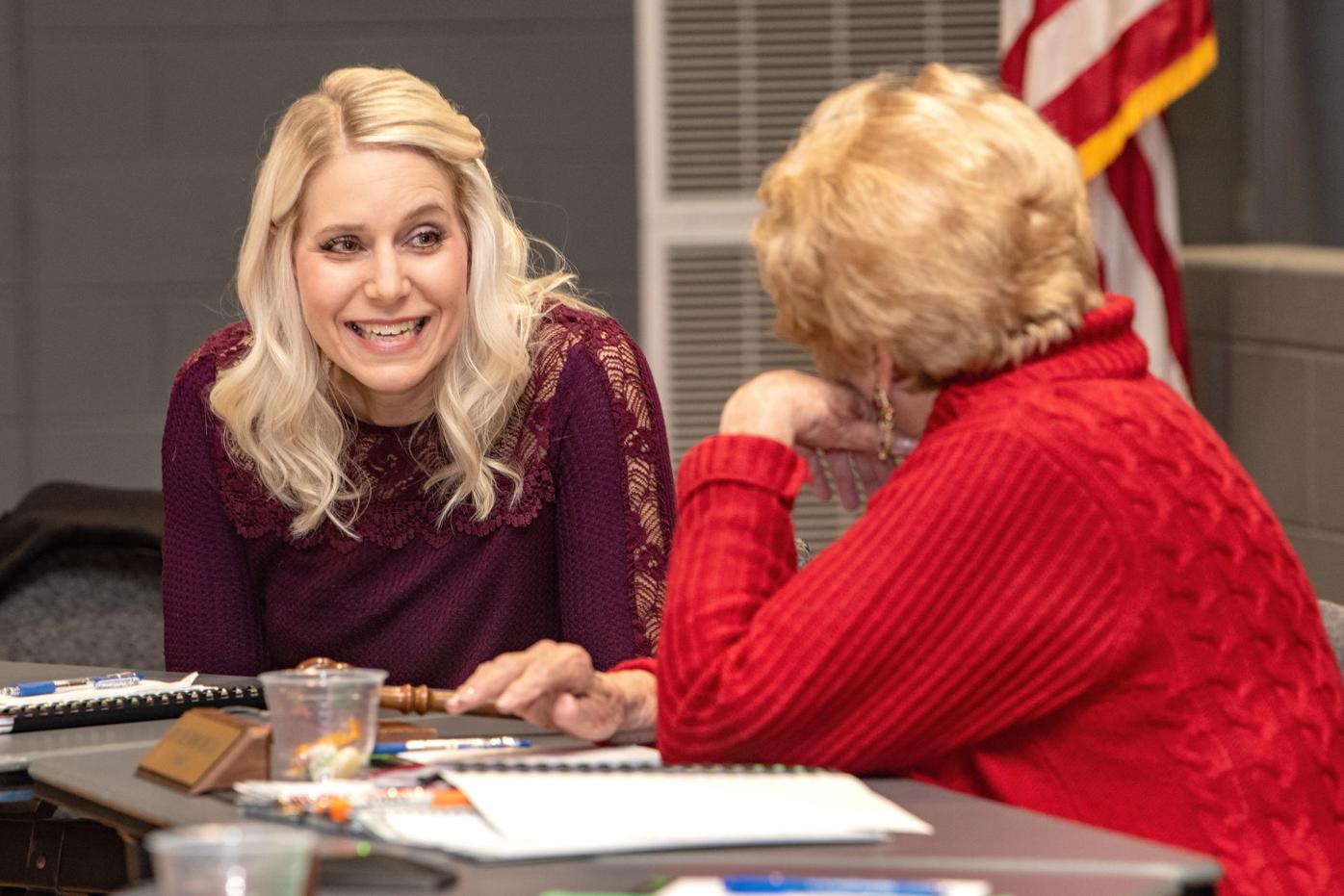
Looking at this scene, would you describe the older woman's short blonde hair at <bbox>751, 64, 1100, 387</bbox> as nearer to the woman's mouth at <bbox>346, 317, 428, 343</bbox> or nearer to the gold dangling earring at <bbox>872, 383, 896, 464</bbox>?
the gold dangling earring at <bbox>872, 383, 896, 464</bbox>

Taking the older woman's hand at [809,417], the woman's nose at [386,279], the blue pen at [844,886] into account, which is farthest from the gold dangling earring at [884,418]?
the woman's nose at [386,279]

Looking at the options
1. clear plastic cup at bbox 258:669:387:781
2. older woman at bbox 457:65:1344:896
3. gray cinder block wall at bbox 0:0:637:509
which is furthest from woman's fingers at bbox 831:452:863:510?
gray cinder block wall at bbox 0:0:637:509

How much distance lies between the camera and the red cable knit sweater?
1.43 metres

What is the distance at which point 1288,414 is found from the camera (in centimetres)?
386

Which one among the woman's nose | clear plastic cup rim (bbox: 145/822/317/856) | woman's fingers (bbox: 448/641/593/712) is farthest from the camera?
the woman's nose

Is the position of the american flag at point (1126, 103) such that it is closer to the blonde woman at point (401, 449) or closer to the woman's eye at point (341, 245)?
the blonde woman at point (401, 449)

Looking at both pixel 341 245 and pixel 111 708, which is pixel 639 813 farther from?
pixel 341 245

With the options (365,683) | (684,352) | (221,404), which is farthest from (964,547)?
(684,352)

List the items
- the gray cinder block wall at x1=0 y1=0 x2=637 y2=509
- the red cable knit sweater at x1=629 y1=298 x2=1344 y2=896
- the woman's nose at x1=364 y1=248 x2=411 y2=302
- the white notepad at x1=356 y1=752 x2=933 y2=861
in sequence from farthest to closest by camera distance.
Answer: the gray cinder block wall at x1=0 y1=0 x2=637 y2=509 → the woman's nose at x1=364 y1=248 x2=411 y2=302 → the red cable knit sweater at x1=629 y1=298 x2=1344 y2=896 → the white notepad at x1=356 y1=752 x2=933 y2=861

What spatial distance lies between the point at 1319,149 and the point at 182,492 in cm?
267

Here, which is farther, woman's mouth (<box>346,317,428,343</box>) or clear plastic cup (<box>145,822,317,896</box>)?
woman's mouth (<box>346,317,428,343</box>)

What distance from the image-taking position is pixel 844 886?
1144 mm

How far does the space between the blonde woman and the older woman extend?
0.73m

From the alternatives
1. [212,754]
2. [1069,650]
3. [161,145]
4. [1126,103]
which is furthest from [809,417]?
[161,145]
